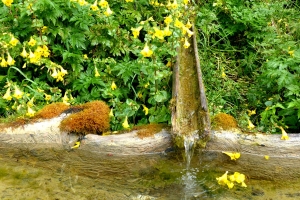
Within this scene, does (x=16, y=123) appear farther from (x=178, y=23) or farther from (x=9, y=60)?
(x=178, y=23)

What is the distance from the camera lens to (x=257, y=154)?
3285 mm

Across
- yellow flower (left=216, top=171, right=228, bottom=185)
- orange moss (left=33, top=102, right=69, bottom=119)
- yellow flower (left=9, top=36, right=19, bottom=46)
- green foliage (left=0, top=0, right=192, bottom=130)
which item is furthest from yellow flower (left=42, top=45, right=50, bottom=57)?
yellow flower (left=216, top=171, right=228, bottom=185)

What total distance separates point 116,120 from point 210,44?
2.34m

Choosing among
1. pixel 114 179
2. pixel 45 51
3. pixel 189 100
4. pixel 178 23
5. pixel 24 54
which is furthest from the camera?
pixel 45 51

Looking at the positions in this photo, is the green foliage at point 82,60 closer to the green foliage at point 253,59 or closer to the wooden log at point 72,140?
the wooden log at point 72,140

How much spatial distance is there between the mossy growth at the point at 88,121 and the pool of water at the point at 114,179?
21 centimetres

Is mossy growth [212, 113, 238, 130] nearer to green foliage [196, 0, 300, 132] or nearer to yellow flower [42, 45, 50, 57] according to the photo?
green foliage [196, 0, 300, 132]

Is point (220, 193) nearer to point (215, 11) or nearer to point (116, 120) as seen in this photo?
point (116, 120)

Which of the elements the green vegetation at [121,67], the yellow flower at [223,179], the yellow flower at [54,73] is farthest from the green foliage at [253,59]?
the yellow flower at [54,73]

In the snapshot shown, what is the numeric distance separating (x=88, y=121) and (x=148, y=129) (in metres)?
0.57

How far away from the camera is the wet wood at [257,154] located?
3.24 metres

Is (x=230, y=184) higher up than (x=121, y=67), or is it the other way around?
(x=121, y=67)

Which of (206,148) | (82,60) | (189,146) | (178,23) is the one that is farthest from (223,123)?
(82,60)

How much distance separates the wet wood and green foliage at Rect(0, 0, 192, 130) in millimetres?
597
